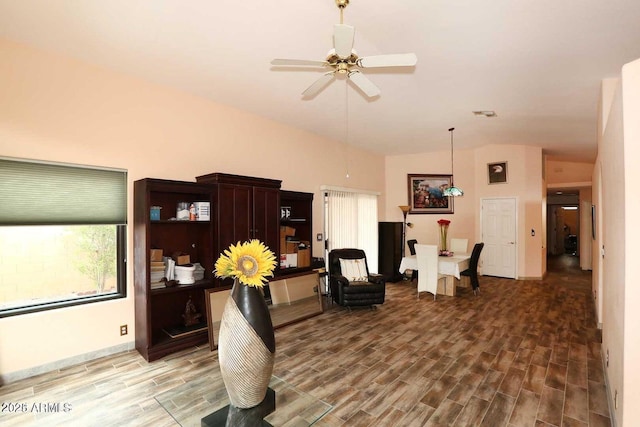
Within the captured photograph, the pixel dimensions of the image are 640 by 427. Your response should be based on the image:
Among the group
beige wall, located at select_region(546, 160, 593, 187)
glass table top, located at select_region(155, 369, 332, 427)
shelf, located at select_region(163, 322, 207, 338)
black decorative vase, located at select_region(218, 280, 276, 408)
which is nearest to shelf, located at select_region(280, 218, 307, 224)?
shelf, located at select_region(163, 322, 207, 338)

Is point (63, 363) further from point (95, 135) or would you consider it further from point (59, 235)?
point (95, 135)

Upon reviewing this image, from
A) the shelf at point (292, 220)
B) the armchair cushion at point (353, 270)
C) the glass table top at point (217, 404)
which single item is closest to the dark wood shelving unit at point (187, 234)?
the shelf at point (292, 220)

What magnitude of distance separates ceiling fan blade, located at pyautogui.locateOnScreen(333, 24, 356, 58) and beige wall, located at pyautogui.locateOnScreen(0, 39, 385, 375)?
263 centimetres

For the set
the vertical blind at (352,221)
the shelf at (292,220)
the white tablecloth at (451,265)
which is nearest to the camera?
the shelf at (292,220)

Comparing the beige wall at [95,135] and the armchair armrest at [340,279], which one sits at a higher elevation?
the beige wall at [95,135]

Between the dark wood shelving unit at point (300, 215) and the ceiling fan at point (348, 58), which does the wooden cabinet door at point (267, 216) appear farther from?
the ceiling fan at point (348, 58)

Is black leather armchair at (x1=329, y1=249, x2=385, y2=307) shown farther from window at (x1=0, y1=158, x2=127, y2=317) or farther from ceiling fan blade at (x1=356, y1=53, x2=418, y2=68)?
ceiling fan blade at (x1=356, y1=53, x2=418, y2=68)

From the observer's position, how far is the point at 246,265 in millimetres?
1785

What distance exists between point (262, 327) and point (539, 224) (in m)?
7.84

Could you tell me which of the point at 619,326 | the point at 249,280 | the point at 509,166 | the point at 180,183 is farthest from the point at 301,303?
the point at 509,166

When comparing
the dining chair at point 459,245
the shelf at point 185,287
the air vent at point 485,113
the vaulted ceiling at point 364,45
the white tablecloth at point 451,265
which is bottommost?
the white tablecloth at point 451,265

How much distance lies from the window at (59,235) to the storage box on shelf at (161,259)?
0.88 ft

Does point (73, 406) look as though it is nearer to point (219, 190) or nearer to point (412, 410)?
point (219, 190)

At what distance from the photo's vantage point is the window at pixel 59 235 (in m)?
2.85
